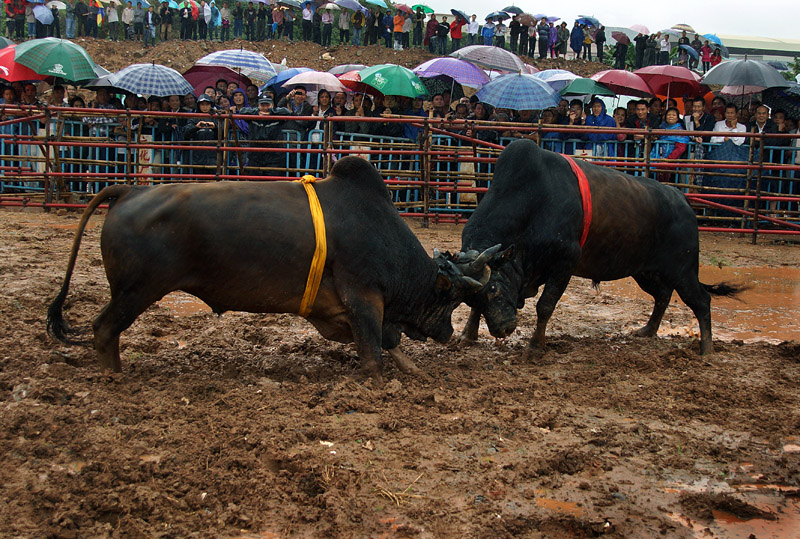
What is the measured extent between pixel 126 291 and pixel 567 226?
313cm

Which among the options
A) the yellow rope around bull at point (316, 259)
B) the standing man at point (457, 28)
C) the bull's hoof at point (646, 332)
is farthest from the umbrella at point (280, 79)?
the standing man at point (457, 28)

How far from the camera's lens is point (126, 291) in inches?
172

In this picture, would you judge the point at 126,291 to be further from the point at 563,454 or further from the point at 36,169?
the point at 36,169

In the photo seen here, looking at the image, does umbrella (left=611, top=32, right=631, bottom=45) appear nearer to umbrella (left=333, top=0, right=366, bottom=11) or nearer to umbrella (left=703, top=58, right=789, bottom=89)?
umbrella (left=333, top=0, right=366, bottom=11)

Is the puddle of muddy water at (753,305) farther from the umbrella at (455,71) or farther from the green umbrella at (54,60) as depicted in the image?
the green umbrella at (54,60)

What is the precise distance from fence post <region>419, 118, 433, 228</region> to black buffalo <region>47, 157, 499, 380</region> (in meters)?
6.35

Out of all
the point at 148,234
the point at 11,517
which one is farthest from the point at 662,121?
the point at 11,517

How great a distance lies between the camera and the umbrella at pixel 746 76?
488 inches

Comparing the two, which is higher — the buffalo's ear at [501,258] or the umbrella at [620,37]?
the umbrella at [620,37]

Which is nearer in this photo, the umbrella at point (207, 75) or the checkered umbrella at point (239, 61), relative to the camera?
the checkered umbrella at point (239, 61)

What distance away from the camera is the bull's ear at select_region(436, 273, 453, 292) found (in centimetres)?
511

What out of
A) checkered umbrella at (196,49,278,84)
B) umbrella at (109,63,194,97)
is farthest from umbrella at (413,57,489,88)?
umbrella at (109,63,194,97)

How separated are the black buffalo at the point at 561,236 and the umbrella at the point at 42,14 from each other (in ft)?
85.2

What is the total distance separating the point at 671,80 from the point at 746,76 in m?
1.68
